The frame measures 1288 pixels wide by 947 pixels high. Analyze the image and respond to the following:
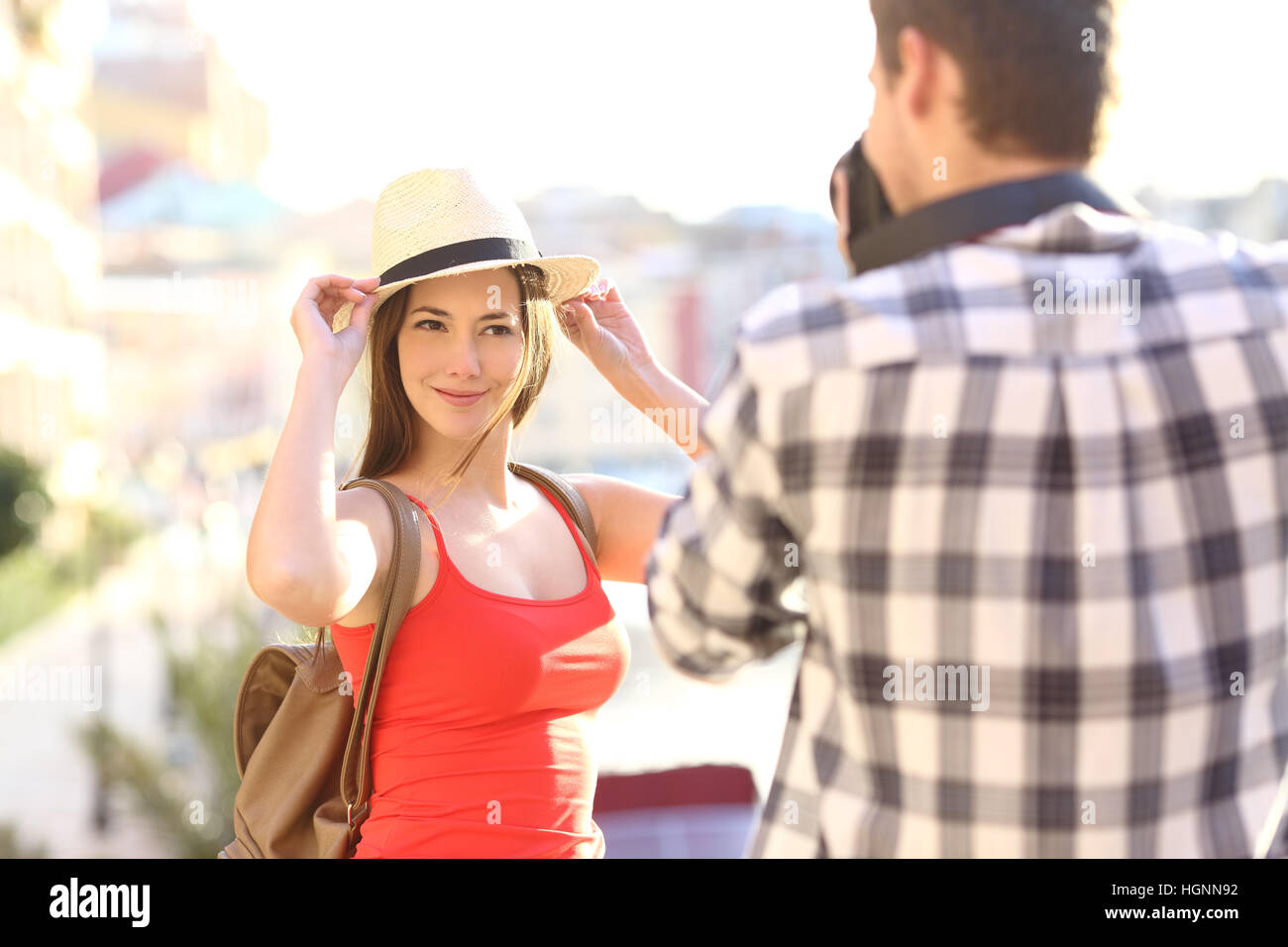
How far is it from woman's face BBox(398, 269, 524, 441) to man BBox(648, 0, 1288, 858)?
86cm

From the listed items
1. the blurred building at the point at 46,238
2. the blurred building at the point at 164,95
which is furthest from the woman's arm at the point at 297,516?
the blurred building at the point at 164,95

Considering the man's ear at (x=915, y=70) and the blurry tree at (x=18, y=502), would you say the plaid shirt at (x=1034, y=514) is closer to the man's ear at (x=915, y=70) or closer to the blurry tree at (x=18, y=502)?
the man's ear at (x=915, y=70)

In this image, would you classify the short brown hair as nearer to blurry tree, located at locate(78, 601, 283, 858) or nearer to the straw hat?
the straw hat

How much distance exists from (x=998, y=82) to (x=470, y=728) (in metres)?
1.13

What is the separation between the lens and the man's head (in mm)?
1021

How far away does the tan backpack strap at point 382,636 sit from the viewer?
1.68m

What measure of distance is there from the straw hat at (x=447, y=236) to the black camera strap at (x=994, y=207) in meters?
0.90

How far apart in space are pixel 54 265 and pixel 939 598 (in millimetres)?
22918

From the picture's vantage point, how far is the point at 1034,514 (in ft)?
3.21

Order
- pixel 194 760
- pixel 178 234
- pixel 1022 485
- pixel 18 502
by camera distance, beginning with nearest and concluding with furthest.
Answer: pixel 1022 485 → pixel 194 760 → pixel 18 502 → pixel 178 234
